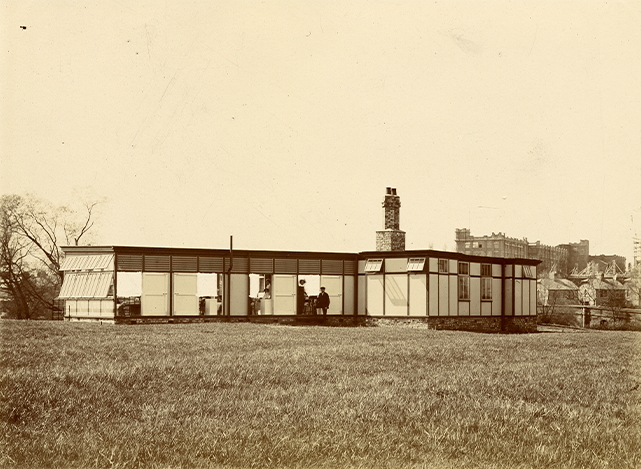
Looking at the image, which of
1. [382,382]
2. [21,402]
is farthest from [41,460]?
[382,382]

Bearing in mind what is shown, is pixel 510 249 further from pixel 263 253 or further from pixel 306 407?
pixel 306 407

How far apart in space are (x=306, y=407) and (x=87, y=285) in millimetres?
22538

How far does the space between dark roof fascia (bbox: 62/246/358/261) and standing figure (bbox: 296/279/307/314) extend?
1.20 metres

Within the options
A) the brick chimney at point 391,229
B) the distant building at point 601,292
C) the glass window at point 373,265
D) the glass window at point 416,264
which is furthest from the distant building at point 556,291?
the glass window at point 416,264

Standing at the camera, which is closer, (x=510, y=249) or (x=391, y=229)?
(x=391, y=229)

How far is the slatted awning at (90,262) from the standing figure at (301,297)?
312 inches

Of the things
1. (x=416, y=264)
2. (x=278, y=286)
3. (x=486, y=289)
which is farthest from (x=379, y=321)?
(x=486, y=289)

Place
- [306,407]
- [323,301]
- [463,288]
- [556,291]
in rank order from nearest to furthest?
[306,407] < [323,301] < [463,288] < [556,291]

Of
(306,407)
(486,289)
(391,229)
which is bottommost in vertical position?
(306,407)

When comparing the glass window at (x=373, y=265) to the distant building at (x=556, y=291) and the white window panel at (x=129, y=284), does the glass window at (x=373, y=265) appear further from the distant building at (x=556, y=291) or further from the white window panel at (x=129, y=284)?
the distant building at (x=556, y=291)

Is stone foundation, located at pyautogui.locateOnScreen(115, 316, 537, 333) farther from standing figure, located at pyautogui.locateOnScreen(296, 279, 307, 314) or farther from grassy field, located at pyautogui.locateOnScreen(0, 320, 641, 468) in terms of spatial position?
grassy field, located at pyautogui.locateOnScreen(0, 320, 641, 468)

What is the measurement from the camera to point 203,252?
3206 cm

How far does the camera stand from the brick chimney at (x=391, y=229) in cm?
3412

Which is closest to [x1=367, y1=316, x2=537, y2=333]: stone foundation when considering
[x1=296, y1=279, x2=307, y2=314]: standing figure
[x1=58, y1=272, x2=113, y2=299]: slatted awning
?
[x1=296, y1=279, x2=307, y2=314]: standing figure
